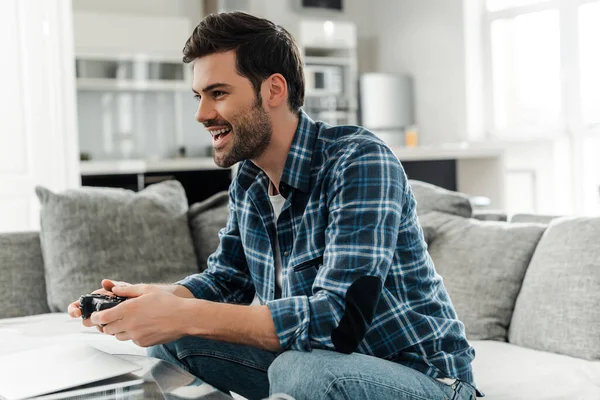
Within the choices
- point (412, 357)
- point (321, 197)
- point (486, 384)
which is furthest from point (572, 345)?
point (321, 197)

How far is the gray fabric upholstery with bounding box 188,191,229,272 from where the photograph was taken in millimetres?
2754

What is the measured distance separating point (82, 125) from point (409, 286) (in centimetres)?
592

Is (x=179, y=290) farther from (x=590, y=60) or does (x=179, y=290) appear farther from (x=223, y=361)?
(x=590, y=60)

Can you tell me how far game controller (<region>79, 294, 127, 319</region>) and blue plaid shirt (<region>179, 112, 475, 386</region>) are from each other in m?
0.26

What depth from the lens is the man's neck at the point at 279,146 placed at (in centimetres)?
152

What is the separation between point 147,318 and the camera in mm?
1277

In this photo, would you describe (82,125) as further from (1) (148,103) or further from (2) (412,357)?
(2) (412,357)

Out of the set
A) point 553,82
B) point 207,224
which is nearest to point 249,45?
point 207,224

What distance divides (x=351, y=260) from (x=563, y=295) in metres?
0.91

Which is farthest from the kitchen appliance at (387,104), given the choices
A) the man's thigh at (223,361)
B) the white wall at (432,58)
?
the man's thigh at (223,361)

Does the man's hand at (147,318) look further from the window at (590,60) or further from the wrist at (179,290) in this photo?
the window at (590,60)

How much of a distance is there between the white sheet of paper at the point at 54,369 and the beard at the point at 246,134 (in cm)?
41

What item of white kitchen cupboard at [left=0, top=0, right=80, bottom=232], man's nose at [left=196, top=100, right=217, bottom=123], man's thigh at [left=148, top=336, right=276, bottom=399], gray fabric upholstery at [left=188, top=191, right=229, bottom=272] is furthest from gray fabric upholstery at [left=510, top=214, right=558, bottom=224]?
white kitchen cupboard at [left=0, top=0, right=80, bottom=232]

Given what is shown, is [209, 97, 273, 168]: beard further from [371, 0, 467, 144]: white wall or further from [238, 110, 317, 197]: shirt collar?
[371, 0, 467, 144]: white wall
